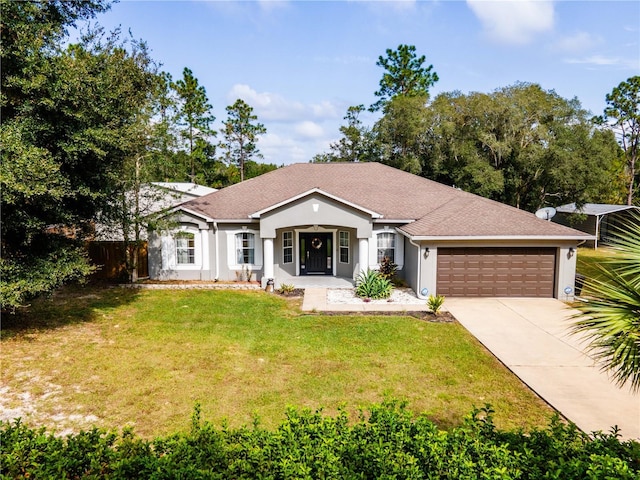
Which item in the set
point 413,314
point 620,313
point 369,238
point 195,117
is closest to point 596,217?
point 369,238

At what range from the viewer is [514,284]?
1577 centimetres

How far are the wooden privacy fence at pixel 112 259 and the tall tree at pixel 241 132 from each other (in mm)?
30313

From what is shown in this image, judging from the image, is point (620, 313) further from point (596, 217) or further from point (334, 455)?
point (596, 217)

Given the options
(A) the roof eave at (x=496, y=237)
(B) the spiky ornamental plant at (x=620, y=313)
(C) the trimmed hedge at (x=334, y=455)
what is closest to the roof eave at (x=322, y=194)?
(A) the roof eave at (x=496, y=237)

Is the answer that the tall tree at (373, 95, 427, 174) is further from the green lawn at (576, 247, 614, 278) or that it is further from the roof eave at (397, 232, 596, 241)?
the roof eave at (397, 232, 596, 241)

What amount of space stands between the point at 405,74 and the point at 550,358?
39920 mm

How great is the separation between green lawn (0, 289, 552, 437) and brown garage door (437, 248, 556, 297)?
371 centimetres

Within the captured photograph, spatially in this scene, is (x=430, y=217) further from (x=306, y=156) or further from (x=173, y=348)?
(x=306, y=156)

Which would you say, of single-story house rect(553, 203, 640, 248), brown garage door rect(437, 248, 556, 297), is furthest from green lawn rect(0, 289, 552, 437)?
single-story house rect(553, 203, 640, 248)

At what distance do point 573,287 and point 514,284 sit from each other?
2268mm

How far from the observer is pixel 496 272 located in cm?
1576

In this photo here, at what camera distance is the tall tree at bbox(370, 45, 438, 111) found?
4319 cm

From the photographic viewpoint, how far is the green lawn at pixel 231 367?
23.9 feet

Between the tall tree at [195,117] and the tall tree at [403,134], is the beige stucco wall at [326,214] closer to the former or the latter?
the tall tree at [403,134]
